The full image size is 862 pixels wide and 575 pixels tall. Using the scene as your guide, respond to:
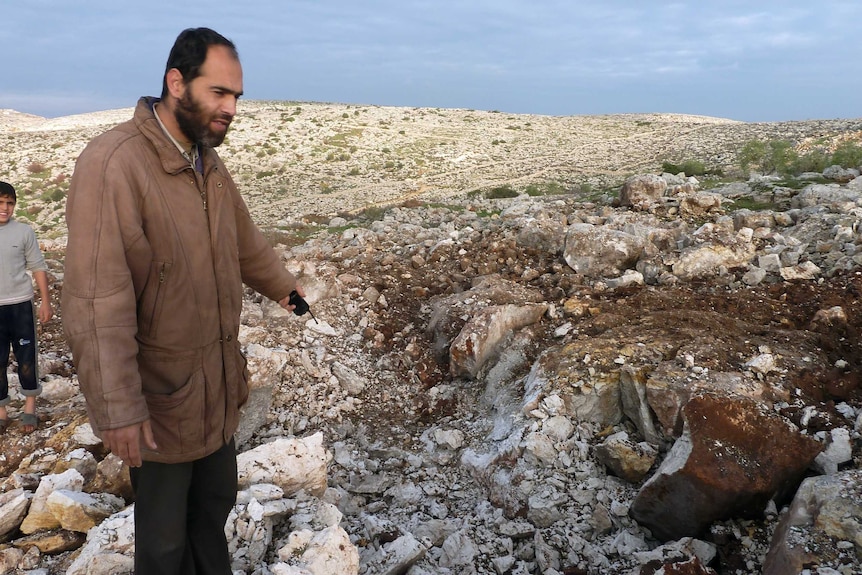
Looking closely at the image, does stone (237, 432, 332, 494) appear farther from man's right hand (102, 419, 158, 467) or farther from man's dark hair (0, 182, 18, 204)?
man's dark hair (0, 182, 18, 204)

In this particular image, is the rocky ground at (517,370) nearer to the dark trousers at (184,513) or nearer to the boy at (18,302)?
the boy at (18,302)

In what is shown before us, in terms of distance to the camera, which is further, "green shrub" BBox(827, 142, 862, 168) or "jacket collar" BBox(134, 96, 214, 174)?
"green shrub" BBox(827, 142, 862, 168)

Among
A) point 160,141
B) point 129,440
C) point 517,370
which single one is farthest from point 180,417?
point 517,370

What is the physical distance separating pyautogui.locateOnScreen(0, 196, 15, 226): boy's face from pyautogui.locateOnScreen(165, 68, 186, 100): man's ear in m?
2.77

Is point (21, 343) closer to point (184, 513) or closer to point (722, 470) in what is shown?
point (184, 513)

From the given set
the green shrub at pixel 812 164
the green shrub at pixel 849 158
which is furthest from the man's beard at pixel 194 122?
the green shrub at pixel 812 164

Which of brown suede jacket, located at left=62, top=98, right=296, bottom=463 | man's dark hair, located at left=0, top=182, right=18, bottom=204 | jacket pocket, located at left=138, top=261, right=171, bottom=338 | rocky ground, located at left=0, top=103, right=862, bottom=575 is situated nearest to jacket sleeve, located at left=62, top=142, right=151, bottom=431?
brown suede jacket, located at left=62, top=98, right=296, bottom=463

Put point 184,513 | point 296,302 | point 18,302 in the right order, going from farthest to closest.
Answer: point 18,302 < point 296,302 < point 184,513

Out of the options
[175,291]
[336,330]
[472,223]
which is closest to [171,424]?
[175,291]

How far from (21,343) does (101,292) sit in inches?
118

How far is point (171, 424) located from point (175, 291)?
0.53 metres

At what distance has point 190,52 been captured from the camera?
6.39 feet

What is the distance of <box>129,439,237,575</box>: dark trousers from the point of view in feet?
7.25

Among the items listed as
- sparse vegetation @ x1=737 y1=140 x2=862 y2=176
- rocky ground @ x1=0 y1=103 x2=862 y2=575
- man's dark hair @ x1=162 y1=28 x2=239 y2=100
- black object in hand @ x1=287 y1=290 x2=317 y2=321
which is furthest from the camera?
sparse vegetation @ x1=737 y1=140 x2=862 y2=176
